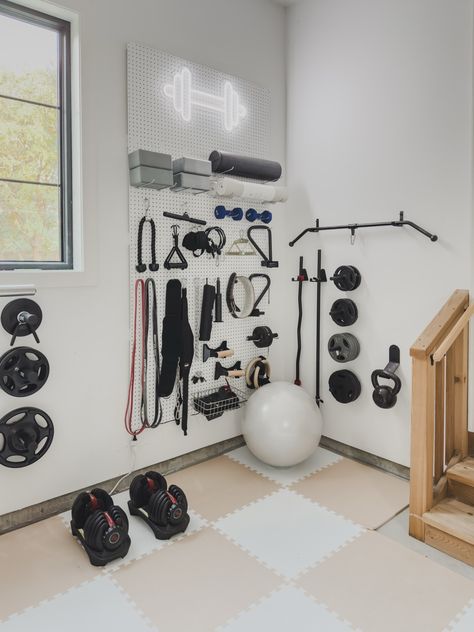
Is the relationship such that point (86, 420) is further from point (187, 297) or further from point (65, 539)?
point (187, 297)

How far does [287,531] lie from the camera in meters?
2.52

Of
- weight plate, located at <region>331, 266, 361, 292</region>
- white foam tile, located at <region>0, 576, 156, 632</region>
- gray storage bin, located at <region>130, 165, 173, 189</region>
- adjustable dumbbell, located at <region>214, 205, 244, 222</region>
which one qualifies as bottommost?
white foam tile, located at <region>0, 576, 156, 632</region>

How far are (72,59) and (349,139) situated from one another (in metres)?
1.89

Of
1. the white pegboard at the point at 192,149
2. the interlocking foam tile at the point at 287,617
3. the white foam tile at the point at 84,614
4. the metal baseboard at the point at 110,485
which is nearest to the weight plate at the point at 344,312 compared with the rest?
the white pegboard at the point at 192,149

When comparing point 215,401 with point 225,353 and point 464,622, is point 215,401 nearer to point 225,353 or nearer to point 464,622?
point 225,353

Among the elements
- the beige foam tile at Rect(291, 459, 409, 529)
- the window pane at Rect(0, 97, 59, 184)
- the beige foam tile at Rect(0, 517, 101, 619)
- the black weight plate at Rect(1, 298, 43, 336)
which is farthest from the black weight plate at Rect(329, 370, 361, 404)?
the window pane at Rect(0, 97, 59, 184)

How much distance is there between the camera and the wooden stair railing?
237cm

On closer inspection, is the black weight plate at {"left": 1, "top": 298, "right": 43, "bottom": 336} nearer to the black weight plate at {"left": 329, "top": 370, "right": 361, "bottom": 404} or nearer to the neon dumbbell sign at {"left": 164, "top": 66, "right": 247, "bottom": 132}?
the neon dumbbell sign at {"left": 164, "top": 66, "right": 247, "bottom": 132}

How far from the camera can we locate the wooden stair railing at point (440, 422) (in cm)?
237

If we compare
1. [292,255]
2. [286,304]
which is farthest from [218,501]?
[292,255]

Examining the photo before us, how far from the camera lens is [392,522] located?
103 inches

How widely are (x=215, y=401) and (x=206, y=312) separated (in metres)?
0.64

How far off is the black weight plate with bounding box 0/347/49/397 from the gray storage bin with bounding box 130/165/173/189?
1.17 metres

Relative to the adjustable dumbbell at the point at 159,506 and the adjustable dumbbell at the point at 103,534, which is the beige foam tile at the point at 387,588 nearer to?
the adjustable dumbbell at the point at 159,506
